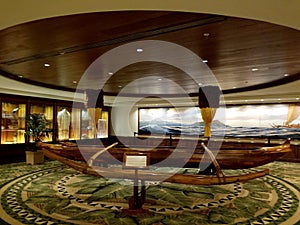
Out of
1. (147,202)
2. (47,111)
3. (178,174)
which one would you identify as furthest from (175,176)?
(47,111)

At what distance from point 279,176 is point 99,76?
18.9 ft

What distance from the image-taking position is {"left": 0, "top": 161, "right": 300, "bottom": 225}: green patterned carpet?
3.98 metres

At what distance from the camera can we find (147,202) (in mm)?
4809

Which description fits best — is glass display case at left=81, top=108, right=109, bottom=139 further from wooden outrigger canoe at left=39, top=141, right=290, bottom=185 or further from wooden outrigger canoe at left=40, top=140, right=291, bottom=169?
wooden outrigger canoe at left=40, top=140, right=291, bottom=169

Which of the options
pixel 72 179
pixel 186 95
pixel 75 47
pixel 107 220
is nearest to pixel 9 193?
pixel 72 179

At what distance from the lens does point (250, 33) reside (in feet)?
12.8

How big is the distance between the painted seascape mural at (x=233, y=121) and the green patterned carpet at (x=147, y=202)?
458 centimetres

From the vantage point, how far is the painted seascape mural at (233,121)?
1100 cm

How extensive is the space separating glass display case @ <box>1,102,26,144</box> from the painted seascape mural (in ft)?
20.2

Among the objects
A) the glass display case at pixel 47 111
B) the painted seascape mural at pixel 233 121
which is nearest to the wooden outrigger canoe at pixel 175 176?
the glass display case at pixel 47 111

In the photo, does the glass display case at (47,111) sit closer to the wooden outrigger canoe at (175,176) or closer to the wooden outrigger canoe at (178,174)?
the wooden outrigger canoe at (178,174)

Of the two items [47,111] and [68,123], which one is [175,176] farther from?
[68,123]

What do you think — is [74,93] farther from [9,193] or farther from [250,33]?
[250,33]

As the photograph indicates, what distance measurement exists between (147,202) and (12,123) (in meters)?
7.16
